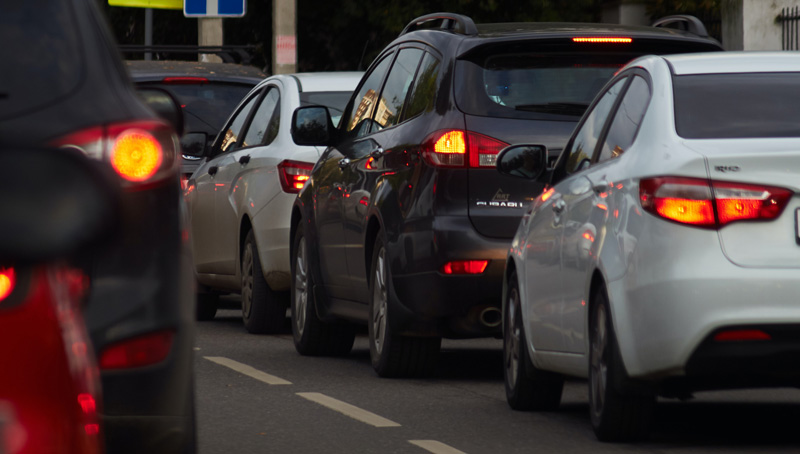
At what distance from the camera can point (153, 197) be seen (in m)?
4.08

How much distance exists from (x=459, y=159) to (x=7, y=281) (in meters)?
6.57

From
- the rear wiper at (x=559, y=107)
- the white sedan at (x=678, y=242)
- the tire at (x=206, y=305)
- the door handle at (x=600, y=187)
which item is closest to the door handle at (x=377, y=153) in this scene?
the rear wiper at (x=559, y=107)

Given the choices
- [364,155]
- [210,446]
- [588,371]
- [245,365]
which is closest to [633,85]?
[588,371]

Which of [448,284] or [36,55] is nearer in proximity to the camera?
[36,55]

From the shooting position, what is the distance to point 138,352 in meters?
3.85

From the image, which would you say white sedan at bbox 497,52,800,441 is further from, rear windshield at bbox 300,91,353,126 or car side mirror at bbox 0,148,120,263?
rear windshield at bbox 300,91,353,126

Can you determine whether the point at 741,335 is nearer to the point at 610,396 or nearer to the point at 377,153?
the point at 610,396

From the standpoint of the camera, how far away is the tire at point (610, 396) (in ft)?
20.9

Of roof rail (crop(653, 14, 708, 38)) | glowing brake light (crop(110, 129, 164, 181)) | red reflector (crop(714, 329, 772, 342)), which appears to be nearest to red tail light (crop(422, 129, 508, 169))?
roof rail (crop(653, 14, 708, 38))

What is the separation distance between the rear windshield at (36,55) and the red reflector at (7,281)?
2.01m

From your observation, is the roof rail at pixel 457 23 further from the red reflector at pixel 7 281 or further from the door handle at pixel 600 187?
the red reflector at pixel 7 281

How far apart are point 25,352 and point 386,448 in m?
4.77

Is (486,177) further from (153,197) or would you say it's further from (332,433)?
(153,197)

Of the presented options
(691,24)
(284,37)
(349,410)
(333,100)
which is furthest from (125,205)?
(284,37)
